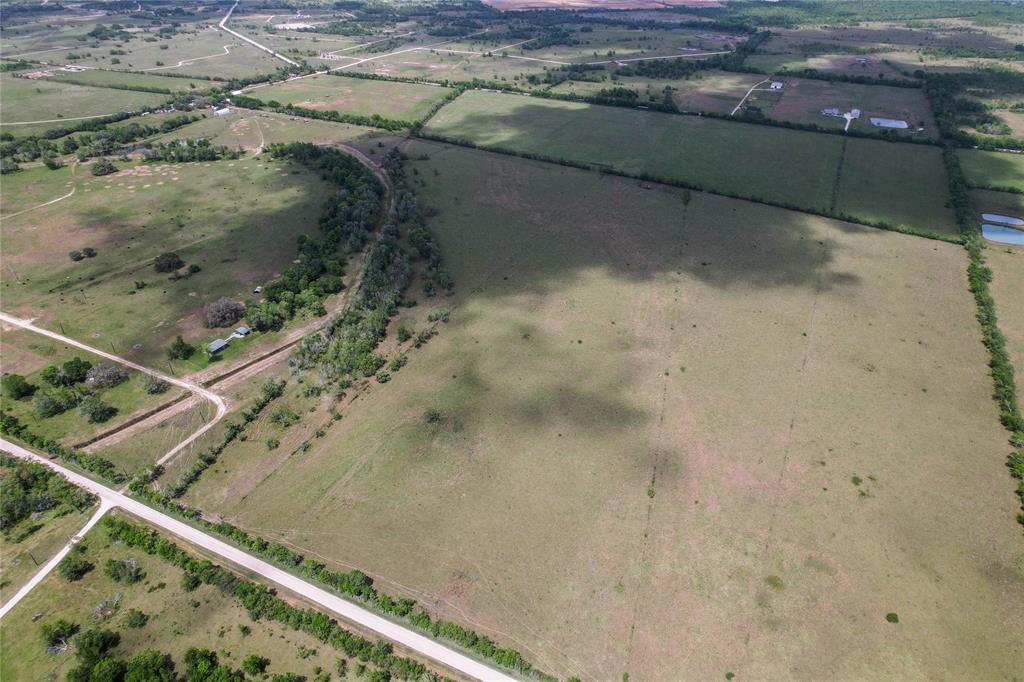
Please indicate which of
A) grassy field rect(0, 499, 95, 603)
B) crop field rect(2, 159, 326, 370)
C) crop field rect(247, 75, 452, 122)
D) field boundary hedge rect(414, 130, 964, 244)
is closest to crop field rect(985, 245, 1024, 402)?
field boundary hedge rect(414, 130, 964, 244)

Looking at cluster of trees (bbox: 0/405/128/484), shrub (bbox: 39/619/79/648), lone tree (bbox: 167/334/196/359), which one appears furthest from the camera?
lone tree (bbox: 167/334/196/359)

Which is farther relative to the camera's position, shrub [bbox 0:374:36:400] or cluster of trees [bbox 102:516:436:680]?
shrub [bbox 0:374:36:400]

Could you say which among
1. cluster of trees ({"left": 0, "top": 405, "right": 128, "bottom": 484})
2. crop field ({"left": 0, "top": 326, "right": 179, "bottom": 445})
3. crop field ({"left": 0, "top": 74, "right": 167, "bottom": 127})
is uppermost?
crop field ({"left": 0, "top": 74, "right": 167, "bottom": 127})

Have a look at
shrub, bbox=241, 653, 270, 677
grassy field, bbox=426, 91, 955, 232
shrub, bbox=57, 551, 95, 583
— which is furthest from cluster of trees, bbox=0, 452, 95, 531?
grassy field, bbox=426, 91, 955, 232

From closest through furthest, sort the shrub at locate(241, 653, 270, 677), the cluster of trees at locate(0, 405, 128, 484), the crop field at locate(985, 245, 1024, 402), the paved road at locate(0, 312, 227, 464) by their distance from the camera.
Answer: the shrub at locate(241, 653, 270, 677) < the cluster of trees at locate(0, 405, 128, 484) < the paved road at locate(0, 312, 227, 464) < the crop field at locate(985, 245, 1024, 402)

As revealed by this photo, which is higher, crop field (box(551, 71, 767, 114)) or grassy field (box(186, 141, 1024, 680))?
crop field (box(551, 71, 767, 114))

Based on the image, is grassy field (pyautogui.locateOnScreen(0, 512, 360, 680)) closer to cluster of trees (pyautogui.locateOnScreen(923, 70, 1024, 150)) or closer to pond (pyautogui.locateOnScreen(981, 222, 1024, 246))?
pond (pyautogui.locateOnScreen(981, 222, 1024, 246))

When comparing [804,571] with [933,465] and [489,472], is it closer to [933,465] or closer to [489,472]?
[933,465]

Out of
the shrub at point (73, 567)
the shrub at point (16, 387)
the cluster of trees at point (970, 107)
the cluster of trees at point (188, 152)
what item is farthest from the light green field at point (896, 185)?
the cluster of trees at point (188, 152)

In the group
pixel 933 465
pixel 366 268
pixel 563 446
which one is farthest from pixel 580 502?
pixel 366 268
